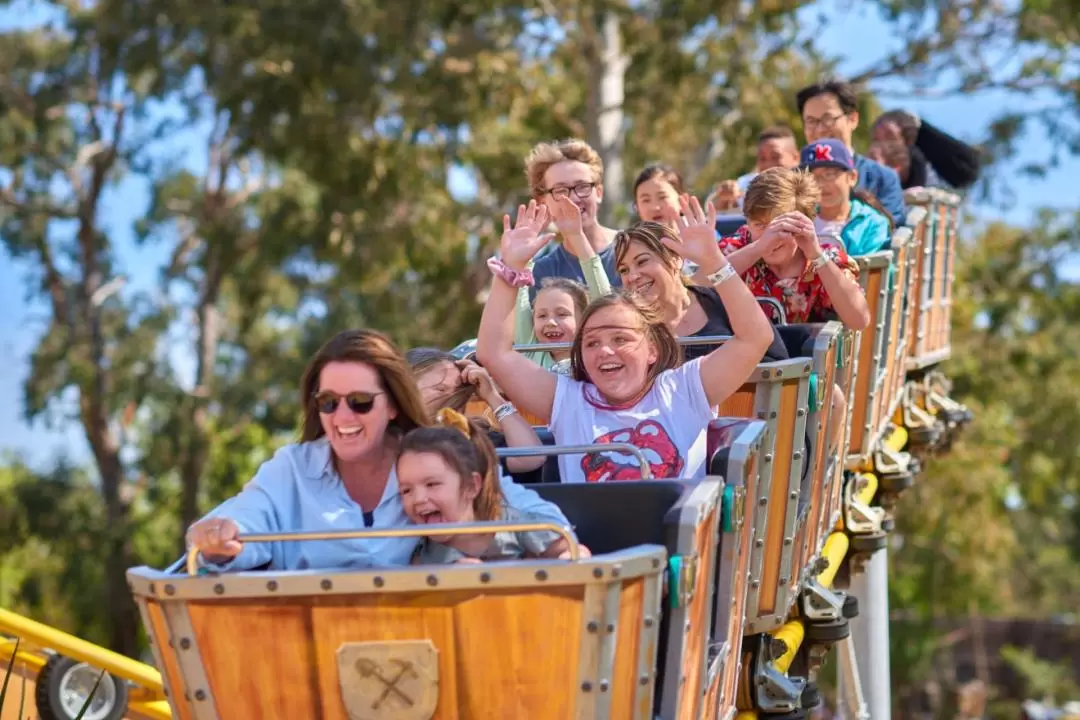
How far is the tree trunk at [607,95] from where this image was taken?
16.1 metres

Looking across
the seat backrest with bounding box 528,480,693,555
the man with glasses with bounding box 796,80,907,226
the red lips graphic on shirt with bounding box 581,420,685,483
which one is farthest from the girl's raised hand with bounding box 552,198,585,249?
the man with glasses with bounding box 796,80,907,226

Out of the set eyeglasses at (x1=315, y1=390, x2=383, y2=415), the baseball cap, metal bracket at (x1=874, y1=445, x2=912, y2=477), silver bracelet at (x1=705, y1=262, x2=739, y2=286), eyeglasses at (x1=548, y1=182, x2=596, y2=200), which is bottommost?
metal bracket at (x1=874, y1=445, x2=912, y2=477)

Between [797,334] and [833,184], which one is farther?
[833,184]

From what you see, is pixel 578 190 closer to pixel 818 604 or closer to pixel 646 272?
pixel 646 272

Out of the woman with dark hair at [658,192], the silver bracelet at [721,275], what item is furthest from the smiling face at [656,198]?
the silver bracelet at [721,275]

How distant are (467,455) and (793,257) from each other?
2.48 metres

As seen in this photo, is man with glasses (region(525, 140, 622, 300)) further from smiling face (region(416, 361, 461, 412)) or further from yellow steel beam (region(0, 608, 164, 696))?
yellow steel beam (region(0, 608, 164, 696))

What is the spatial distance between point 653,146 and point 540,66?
2026 mm

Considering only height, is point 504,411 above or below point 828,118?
below

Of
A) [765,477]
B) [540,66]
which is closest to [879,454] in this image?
[765,477]

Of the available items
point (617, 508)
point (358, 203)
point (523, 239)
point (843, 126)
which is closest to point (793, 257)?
point (523, 239)

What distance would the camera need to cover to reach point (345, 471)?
3469 mm

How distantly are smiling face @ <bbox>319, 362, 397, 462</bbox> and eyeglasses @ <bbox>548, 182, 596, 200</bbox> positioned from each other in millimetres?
2066

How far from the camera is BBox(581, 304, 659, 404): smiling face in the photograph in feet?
13.2
